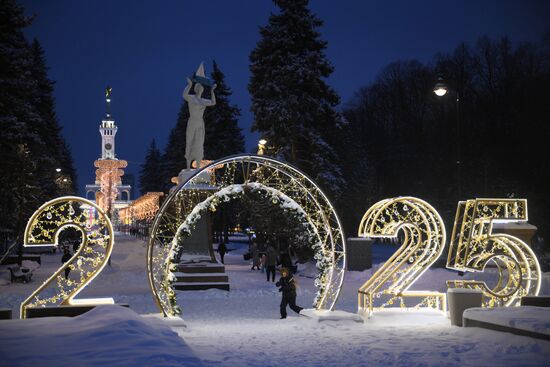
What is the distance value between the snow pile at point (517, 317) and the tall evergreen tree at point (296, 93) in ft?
60.3

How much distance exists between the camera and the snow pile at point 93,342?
8.55 metres

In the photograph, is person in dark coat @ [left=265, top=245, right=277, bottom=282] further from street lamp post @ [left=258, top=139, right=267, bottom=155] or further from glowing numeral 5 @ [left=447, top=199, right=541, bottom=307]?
glowing numeral 5 @ [left=447, top=199, right=541, bottom=307]

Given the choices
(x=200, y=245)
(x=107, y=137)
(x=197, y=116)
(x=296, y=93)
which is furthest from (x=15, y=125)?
(x=107, y=137)

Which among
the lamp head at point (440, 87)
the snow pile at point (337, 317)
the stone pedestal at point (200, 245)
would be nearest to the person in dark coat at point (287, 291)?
the snow pile at point (337, 317)

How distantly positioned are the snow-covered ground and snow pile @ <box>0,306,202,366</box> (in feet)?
0.05

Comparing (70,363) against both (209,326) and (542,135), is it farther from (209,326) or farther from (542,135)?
(542,135)

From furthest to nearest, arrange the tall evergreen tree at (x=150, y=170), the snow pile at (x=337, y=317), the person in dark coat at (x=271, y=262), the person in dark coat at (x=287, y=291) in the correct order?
the tall evergreen tree at (x=150, y=170), the person in dark coat at (x=271, y=262), the person in dark coat at (x=287, y=291), the snow pile at (x=337, y=317)

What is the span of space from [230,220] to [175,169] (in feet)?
31.4

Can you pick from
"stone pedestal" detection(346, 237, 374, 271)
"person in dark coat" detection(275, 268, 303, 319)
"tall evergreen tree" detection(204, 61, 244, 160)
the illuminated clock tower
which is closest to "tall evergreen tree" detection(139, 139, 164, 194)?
the illuminated clock tower

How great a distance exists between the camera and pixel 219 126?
56594 mm

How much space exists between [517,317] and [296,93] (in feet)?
71.0

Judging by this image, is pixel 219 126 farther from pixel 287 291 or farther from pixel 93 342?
pixel 93 342

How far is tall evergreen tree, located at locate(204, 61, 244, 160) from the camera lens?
184 ft

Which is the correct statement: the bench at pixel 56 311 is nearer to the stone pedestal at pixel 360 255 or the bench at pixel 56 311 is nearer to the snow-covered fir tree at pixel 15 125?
the snow-covered fir tree at pixel 15 125
